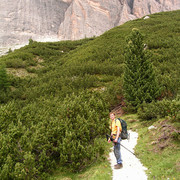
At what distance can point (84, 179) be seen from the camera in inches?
207

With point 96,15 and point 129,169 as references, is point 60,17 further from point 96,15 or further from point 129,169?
point 129,169

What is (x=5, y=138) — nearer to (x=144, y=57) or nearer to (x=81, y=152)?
(x=81, y=152)

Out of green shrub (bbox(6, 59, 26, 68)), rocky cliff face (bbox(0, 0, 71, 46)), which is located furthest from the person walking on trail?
rocky cliff face (bbox(0, 0, 71, 46))

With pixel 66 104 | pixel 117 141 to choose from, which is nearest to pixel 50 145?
pixel 66 104

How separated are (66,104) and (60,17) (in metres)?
73.9

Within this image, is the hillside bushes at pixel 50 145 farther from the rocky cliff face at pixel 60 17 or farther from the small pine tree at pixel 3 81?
the rocky cliff face at pixel 60 17

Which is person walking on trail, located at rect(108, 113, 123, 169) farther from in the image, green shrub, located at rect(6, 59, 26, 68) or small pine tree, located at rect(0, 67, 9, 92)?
green shrub, located at rect(6, 59, 26, 68)

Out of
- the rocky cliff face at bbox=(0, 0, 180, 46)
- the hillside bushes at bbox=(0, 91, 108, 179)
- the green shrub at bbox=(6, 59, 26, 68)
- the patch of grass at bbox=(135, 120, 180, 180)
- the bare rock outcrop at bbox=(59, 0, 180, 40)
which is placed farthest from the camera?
the bare rock outcrop at bbox=(59, 0, 180, 40)

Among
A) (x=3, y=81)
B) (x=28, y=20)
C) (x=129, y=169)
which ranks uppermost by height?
(x=28, y=20)

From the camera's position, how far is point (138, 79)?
1155 centimetres

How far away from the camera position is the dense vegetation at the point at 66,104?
5.59 m

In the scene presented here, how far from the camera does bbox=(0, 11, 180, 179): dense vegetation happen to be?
5.59 m

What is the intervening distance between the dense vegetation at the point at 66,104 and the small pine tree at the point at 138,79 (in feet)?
2.56

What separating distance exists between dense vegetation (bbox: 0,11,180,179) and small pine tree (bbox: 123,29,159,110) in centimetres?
78
